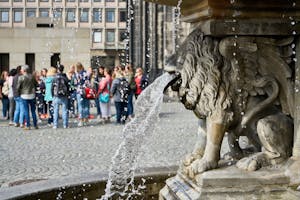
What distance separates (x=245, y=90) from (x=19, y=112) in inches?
459

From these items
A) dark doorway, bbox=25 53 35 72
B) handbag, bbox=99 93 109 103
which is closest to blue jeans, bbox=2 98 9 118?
handbag, bbox=99 93 109 103

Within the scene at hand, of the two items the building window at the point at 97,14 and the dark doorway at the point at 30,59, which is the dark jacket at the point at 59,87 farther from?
the building window at the point at 97,14

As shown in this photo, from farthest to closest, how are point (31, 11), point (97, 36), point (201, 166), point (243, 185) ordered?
point (97, 36) < point (31, 11) < point (201, 166) < point (243, 185)

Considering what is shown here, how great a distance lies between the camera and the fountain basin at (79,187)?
4738mm

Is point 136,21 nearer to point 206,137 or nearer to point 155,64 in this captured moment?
point 155,64

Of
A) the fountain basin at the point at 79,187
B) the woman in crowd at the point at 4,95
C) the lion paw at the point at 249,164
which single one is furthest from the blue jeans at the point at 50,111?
the lion paw at the point at 249,164

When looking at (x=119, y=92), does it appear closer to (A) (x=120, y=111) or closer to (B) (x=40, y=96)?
(A) (x=120, y=111)

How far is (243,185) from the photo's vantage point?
4008mm

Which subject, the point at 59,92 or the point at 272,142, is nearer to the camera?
the point at 272,142

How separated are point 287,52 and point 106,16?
80.0m

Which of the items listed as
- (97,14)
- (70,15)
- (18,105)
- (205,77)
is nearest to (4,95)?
(18,105)

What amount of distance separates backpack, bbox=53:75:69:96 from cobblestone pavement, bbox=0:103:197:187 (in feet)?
2.81

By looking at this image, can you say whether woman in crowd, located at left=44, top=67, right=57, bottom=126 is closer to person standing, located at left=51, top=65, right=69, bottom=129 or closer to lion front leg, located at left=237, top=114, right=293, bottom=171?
person standing, located at left=51, top=65, right=69, bottom=129

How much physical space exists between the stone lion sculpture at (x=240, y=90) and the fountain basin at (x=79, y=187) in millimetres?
1187
